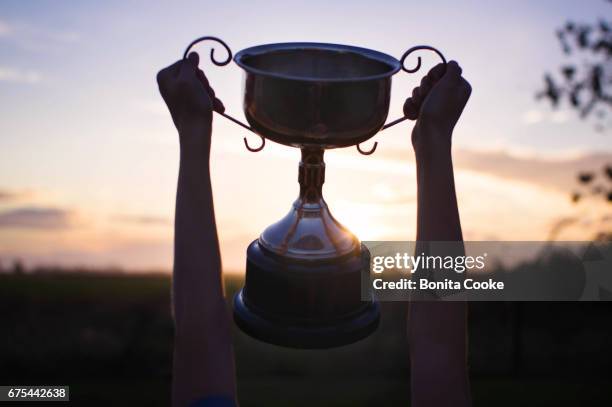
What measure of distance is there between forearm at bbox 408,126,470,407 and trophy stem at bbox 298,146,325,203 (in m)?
→ 0.31

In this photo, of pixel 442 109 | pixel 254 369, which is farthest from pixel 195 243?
pixel 254 369

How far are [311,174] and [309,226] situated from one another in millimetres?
166

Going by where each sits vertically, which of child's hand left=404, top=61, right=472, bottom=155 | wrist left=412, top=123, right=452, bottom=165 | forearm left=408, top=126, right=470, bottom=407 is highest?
child's hand left=404, top=61, right=472, bottom=155

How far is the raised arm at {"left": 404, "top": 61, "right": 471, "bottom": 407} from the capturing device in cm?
213

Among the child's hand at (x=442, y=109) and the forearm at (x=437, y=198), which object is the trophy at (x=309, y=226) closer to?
the child's hand at (x=442, y=109)

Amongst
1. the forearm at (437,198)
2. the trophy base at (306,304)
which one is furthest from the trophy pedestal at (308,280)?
the forearm at (437,198)

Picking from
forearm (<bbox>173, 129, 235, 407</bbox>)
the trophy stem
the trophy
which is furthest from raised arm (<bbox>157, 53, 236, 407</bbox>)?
the trophy stem

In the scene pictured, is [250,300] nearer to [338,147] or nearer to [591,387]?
[338,147]

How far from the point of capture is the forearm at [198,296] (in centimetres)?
205

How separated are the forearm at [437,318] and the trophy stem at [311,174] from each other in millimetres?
312

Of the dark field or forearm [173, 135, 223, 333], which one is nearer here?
forearm [173, 135, 223, 333]

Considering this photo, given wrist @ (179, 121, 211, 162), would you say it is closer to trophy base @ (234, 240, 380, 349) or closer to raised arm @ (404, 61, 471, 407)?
trophy base @ (234, 240, 380, 349)

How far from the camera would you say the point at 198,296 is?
2.12 metres

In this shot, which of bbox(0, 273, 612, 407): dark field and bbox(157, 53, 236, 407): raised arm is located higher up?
bbox(157, 53, 236, 407): raised arm
